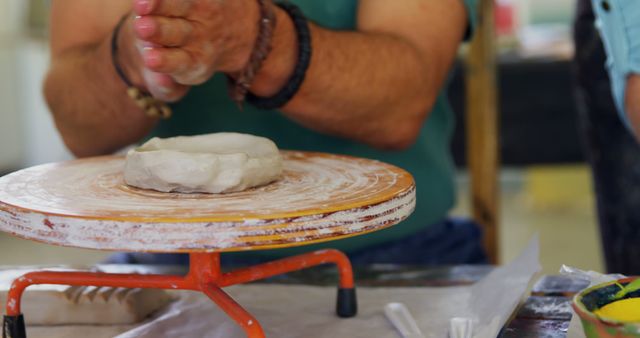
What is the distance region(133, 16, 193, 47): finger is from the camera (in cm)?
81

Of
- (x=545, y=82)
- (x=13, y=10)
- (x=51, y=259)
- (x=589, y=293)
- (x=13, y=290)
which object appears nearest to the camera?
(x=589, y=293)

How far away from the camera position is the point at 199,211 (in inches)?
26.5

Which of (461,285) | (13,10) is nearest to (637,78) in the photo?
(461,285)

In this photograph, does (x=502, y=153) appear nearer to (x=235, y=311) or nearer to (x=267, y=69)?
(x=267, y=69)

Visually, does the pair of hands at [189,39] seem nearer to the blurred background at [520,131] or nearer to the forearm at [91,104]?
the forearm at [91,104]

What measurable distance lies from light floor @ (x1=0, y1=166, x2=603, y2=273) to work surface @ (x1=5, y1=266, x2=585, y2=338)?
90.5 inches

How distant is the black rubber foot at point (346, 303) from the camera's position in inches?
35.8

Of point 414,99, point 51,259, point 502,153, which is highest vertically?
point 414,99

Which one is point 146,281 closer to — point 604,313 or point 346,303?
point 346,303

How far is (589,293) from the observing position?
69 centimetres

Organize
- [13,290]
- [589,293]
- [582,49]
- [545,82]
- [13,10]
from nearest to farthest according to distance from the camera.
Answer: [589,293] < [13,290] < [582,49] < [545,82] < [13,10]

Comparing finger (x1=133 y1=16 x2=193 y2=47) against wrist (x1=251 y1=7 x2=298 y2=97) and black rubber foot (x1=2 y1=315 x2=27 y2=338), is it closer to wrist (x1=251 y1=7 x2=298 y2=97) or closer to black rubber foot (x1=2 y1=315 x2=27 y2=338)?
wrist (x1=251 y1=7 x2=298 y2=97)

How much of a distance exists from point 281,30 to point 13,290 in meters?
0.43

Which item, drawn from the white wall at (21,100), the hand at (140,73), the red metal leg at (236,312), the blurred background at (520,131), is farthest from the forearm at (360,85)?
the white wall at (21,100)
